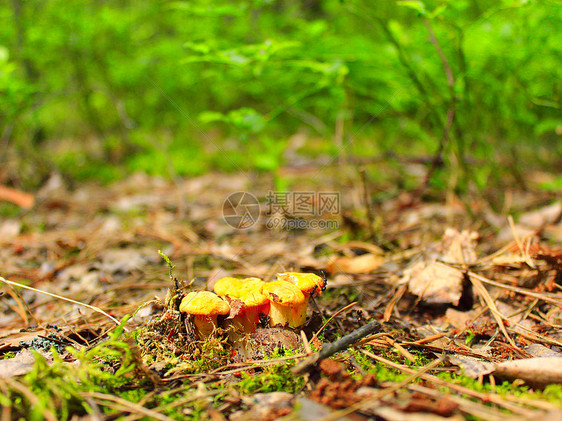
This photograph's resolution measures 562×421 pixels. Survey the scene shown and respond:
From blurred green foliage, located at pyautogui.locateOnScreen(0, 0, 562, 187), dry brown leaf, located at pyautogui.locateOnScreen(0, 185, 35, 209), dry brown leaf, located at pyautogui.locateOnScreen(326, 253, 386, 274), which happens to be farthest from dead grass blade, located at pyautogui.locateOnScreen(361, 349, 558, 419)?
dry brown leaf, located at pyautogui.locateOnScreen(0, 185, 35, 209)

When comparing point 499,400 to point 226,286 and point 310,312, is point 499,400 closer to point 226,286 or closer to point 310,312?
point 310,312

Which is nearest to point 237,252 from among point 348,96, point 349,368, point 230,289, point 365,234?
point 365,234

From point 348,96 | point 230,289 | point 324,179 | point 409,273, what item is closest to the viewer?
point 230,289

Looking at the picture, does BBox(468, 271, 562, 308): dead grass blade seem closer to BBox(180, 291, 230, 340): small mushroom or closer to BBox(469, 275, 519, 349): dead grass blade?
BBox(469, 275, 519, 349): dead grass blade

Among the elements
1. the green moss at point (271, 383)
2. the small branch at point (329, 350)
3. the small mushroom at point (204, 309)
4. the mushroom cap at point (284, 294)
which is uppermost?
the mushroom cap at point (284, 294)

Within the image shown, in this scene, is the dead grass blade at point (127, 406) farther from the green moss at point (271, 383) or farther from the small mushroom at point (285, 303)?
the small mushroom at point (285, 303)

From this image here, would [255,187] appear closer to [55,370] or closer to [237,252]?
[237,252]

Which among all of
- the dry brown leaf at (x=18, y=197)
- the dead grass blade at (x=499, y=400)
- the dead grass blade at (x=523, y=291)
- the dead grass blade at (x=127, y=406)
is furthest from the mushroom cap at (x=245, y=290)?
the dry brown leaf at (x=18, y=197)

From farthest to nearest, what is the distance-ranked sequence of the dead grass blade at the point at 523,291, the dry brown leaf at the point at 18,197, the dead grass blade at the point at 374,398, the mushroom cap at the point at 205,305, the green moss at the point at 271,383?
the dry brown leaf at the point at 18,197 < the dead grass blade at the point at 523,291 < the mushroom cap at the point at 205,305 < the green moss at the point at 271,383 < the dead grass blade at the point at 374,398
